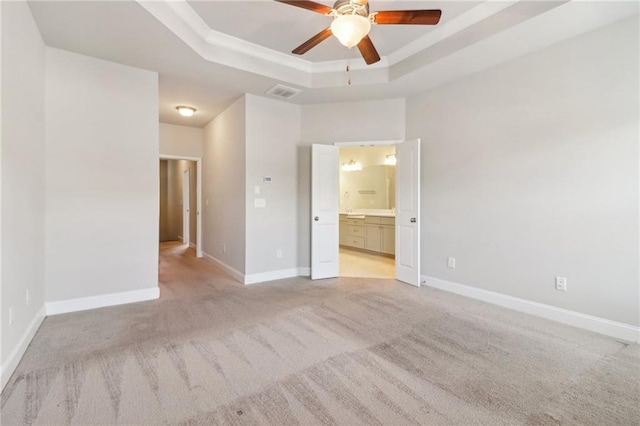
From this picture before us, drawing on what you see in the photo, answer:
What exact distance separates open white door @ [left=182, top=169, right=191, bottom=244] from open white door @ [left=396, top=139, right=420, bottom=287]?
5479 millimetres

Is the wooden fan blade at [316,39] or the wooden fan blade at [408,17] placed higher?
the wooden fan blade at [316,39]

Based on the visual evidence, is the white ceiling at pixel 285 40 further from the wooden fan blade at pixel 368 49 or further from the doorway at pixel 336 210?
the doorway at pixel 336 210

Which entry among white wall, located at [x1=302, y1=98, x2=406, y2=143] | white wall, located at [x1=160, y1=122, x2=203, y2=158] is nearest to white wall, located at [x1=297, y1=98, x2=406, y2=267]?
white wall, located at [x1=302, y1=98, x2=406, y2=143]

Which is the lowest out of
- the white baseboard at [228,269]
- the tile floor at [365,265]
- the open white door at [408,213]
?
the tile floor at [365,265]

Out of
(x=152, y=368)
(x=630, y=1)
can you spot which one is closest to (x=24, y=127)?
(x=152, y=368)

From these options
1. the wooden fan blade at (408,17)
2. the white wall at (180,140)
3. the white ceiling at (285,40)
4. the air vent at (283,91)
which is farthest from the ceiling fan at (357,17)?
the white wall at (180,140)

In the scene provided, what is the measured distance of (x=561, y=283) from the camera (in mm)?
2920

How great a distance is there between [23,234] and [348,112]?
13.2ft

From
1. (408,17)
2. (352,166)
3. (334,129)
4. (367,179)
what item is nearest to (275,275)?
(334,129)

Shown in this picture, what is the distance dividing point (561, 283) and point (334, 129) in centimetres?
345

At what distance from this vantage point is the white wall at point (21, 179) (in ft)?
6.38

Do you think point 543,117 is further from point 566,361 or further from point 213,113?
point 213,113

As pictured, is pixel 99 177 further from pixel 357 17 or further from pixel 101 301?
pixel 357 17

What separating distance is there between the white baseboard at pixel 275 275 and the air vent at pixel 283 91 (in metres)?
2.60
